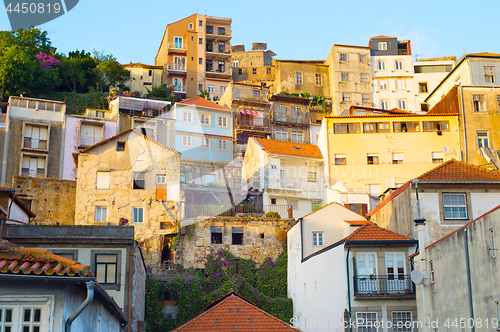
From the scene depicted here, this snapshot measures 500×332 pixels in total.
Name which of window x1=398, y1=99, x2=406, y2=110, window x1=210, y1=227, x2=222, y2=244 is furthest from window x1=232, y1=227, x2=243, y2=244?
window x1=398, y1=99, x2=406, y2=110

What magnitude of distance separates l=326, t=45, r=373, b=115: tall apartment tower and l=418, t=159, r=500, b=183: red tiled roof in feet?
145

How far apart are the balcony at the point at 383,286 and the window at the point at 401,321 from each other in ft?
2.75

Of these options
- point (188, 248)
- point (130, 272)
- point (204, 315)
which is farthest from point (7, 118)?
point (204, 315)

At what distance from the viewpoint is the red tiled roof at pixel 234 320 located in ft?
81.2

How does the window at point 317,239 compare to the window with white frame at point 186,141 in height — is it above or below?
below

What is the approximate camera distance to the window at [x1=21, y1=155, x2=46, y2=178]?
166 ft

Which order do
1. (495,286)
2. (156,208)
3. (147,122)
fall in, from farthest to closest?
(147,122)
(156,208)
(495,286)

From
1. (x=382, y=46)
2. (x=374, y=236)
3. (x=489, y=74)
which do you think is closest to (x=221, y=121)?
(x=489, y=74)

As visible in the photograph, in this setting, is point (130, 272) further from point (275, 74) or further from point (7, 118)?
point (275, 74)

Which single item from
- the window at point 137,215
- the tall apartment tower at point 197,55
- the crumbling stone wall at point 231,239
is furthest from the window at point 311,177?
the tall apartment tower at point 197,55

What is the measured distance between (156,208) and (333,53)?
43740 millimetres

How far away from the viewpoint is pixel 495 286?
17406mm

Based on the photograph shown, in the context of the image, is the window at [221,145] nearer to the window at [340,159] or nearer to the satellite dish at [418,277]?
the window at [340,159]

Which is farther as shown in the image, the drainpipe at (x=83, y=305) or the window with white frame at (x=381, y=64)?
the window with white frame at (x=381, y=64)
